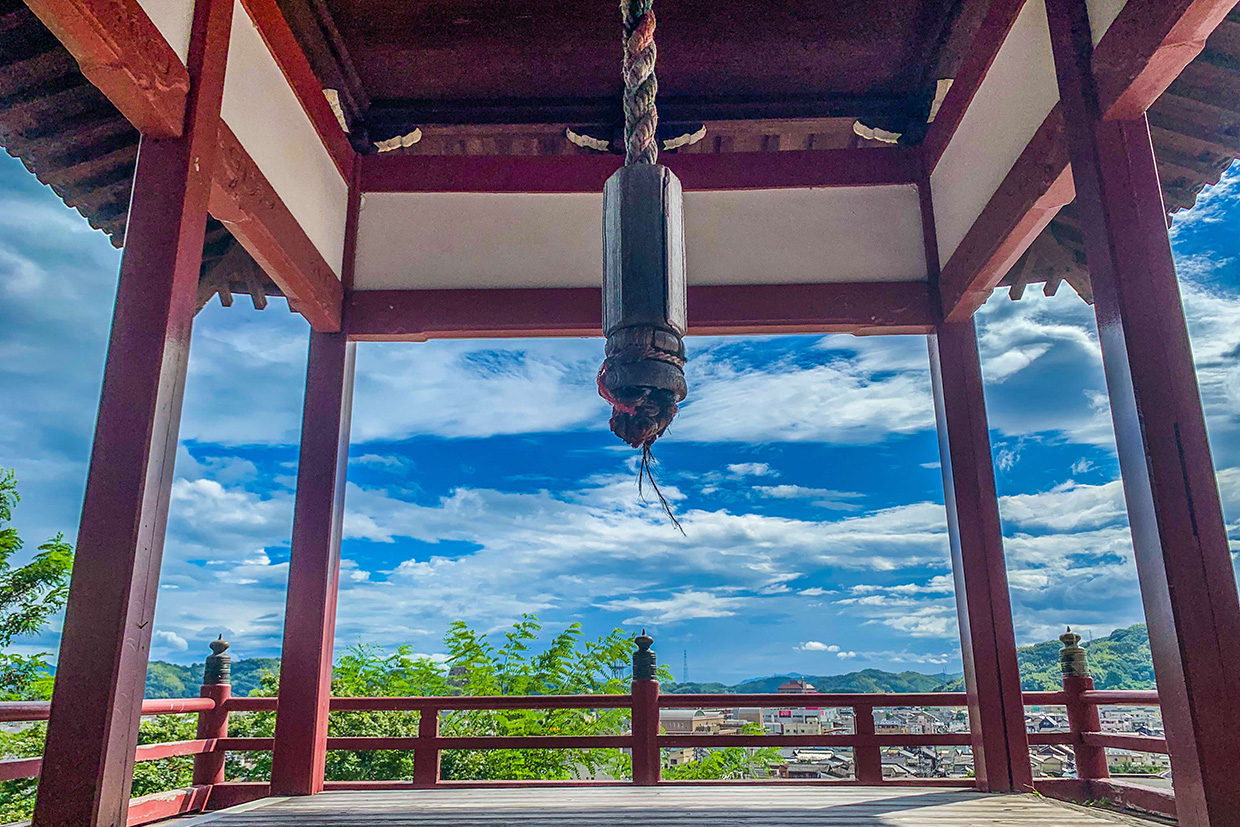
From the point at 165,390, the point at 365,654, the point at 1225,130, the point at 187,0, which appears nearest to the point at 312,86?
the point at 187,0

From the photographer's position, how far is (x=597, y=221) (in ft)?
15.6

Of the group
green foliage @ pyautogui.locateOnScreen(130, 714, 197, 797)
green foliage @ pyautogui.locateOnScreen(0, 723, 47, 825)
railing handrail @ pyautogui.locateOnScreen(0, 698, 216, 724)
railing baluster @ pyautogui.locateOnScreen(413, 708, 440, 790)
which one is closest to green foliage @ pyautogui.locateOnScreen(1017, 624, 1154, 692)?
railing baluster @ pyautogui.locateOnScreen(413, 708, 440, 790)

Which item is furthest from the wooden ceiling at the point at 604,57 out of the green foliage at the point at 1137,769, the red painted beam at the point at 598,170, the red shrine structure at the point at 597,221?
the green foliage at the point at 1137,769

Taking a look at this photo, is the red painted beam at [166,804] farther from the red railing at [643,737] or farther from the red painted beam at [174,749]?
the red painted beam at [174,749]

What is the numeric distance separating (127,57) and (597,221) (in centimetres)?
265

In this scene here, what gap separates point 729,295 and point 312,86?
235 cm

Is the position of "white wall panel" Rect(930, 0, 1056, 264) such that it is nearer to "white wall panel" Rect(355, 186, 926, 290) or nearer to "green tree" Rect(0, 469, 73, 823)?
"white wall panel" Rect(355, 186, 926, 290)

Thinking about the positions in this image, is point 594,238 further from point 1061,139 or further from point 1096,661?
point 1096,661

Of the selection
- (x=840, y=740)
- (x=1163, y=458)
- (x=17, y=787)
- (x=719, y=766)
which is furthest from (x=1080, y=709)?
(x=17, y=787)

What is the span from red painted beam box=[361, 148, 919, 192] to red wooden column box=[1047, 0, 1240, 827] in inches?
75.0

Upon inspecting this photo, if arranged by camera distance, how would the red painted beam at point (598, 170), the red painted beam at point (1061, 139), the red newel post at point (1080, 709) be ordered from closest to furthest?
the red painted beam at point (1061, 139) < the red newel post at point (1080, 709) < the red painted beam at point (598, 170)

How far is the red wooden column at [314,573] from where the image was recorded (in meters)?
4.00

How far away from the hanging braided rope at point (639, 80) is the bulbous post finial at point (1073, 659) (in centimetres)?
423

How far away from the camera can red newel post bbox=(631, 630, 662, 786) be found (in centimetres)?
463
